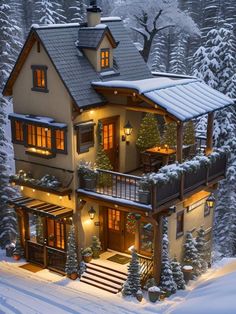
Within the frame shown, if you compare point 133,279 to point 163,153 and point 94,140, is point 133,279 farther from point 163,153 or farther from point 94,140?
point 94,140

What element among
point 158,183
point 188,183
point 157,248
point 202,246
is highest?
point 158,183

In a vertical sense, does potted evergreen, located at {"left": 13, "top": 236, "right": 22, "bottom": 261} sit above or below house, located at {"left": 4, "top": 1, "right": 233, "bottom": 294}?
below

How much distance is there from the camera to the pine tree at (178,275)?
2116 cm

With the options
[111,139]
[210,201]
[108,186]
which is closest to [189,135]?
[210,201]

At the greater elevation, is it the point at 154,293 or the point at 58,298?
the point at 154,293

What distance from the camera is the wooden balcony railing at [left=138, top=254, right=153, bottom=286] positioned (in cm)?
2089

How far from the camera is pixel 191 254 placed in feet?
74.1

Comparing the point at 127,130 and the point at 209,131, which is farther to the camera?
the point at 127,130

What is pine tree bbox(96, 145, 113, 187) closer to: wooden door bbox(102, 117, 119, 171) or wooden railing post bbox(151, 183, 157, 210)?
wooden door bbox(102, 117, 119, 171)

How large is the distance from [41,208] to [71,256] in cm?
269

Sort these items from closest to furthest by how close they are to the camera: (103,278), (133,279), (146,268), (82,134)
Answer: (133,279), (82,134), (146,268), (103,278)

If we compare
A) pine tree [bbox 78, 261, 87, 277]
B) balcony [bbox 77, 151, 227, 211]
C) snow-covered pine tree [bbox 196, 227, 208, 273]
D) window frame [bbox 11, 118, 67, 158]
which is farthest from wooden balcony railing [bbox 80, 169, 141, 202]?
snow-covered pine tree [bbox 196, 227, 208, 273]

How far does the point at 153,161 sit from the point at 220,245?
13.8m

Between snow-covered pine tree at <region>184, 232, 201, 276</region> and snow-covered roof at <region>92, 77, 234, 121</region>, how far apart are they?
6.48 meters
